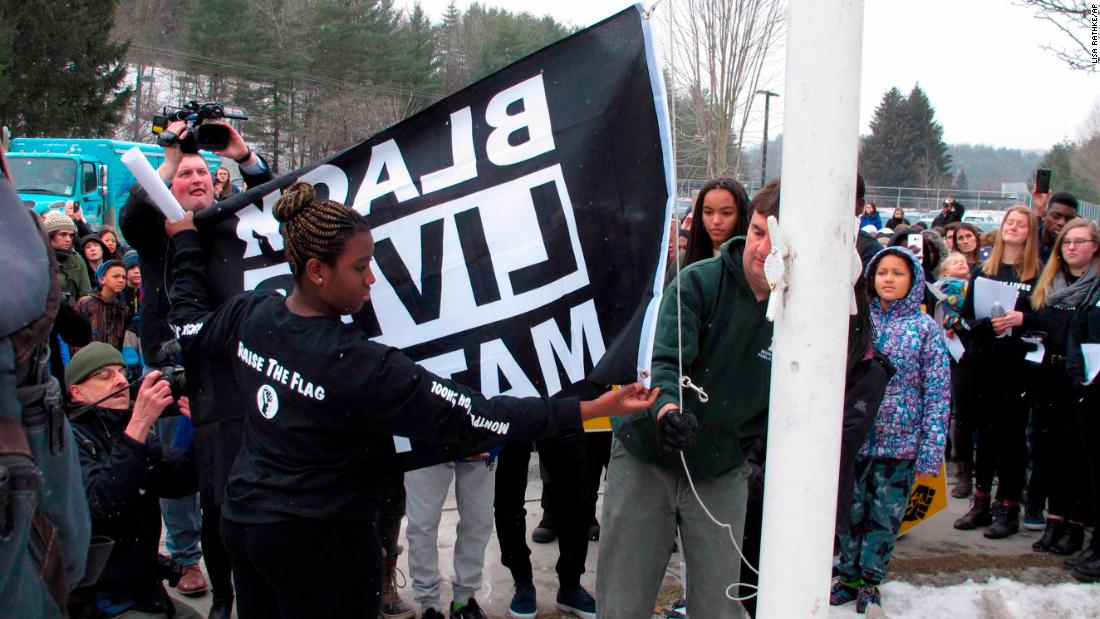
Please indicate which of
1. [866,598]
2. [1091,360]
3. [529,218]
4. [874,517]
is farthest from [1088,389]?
[529,218]

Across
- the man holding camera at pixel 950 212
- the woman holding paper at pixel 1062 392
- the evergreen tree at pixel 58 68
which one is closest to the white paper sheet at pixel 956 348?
the woman holding paper at pixel 1062 392

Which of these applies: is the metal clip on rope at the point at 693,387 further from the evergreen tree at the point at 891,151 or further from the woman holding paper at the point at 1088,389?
the evergreen tree at the point at 891,151

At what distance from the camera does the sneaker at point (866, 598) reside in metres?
4.67

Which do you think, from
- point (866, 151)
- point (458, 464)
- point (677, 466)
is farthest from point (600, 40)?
point (866, 151)

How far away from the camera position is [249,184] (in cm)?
375

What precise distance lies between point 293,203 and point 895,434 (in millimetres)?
3443

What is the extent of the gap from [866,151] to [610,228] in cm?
6582

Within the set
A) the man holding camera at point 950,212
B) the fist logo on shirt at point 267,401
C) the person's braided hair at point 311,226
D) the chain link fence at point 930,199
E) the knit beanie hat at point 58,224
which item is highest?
the chain link fence at point 930,199

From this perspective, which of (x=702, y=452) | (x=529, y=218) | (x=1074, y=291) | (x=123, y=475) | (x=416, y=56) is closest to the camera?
(x=529, y=218)

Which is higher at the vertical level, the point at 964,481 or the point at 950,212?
the point at 950,212

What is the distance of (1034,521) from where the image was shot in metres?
6.03

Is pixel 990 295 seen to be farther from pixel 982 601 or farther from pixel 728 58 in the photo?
pixel 728 58

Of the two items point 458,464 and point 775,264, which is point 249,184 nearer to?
point 458,464

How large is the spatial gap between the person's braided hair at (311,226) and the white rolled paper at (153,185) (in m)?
0.77
